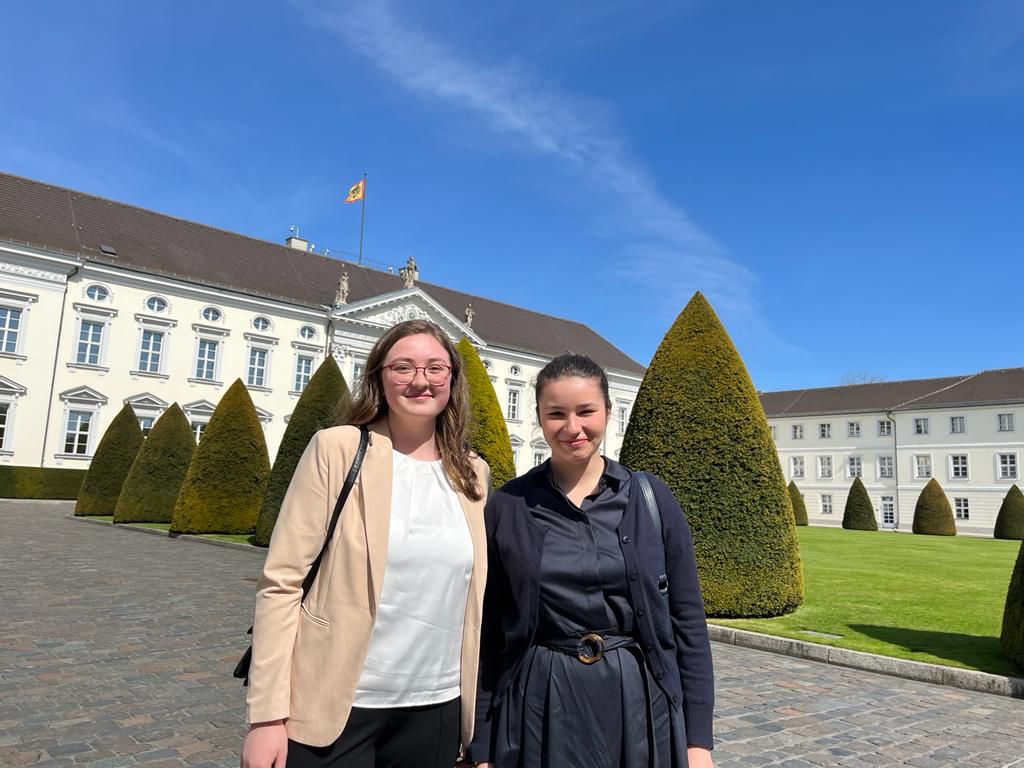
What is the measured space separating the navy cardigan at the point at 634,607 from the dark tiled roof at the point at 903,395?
1981 inches

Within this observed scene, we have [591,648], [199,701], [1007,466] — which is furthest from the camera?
[1007,466]

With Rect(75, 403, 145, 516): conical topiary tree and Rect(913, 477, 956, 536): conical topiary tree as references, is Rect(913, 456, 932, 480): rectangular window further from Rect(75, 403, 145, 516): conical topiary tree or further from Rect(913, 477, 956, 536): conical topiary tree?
Rect(75, 403, 145, 516): conical topiary tree

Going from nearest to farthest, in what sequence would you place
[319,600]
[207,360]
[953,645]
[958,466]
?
[319,600] → [953,645] → [207,360] → [958,466]

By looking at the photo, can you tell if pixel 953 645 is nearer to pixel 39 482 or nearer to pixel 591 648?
pixel 591 648

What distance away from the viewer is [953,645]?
755 cm

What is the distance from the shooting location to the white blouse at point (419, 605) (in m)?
1.96

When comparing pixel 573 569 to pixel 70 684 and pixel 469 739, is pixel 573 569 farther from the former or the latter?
pixel 70 684

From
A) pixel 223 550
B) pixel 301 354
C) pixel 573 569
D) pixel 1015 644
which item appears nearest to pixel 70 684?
pixel 573 569

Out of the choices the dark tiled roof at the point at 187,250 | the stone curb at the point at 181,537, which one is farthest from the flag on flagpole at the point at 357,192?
the stone curb at the point at 181,537

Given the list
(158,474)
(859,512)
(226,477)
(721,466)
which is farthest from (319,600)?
(859,512)

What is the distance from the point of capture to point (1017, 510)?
34219 millimetres

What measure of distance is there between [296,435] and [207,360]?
23.2 meters

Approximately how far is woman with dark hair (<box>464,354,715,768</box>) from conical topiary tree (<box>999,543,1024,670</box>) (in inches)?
242

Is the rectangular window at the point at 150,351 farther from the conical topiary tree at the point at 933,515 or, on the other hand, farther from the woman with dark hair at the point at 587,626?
the conical topiary tree at the point at 933,515
